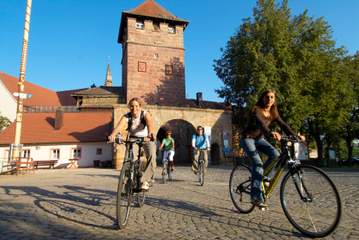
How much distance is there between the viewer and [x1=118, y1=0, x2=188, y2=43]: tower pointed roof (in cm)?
3882

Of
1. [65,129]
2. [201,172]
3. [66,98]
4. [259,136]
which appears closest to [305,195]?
[259,136]

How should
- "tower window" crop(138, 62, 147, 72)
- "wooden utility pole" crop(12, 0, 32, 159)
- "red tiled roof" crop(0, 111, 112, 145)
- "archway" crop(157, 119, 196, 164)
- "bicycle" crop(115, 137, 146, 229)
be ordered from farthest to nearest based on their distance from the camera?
"tower window" crop(138, 62, 147, 72)
"archway" crop(157, 119, 196, 164)
"red tiled roof" crop(0, 111, 112, 145)
"wooden utility pole" crop(12, 0, 32, 159)
"bicycle" crop(115, 137, 146, 229)

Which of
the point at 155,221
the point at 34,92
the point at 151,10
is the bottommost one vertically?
the point at 155,221

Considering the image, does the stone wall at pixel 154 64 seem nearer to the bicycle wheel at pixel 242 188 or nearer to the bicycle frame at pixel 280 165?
the bicycle wheel at pixel 242 188

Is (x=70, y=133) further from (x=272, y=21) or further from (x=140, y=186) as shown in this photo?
(x=140, y=186)

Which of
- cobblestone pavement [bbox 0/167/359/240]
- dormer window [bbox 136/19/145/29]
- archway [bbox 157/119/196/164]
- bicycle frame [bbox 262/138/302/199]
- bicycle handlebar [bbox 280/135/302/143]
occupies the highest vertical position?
dormer window [bbox 136/19/145/29]

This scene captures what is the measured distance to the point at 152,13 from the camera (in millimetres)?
40000

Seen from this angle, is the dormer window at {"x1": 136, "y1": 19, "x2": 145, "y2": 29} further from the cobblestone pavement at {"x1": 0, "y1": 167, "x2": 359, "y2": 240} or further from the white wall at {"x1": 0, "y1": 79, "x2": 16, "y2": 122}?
the cobblestone pavement at {"x1": 0, "y1": 167, "x2": 359, "y2": 240}

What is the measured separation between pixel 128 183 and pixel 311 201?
8.21 ft

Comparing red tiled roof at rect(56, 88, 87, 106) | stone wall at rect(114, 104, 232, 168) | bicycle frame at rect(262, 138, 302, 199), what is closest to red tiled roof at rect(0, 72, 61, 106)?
red tiled roof at rect(56, 88, 87, 106)

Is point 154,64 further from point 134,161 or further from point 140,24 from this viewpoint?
point 134,161

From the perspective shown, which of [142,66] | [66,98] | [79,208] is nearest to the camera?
[79,208]

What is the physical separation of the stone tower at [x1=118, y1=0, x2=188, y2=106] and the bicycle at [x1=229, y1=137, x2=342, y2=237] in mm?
34609

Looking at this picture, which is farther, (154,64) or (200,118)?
(154,64)
